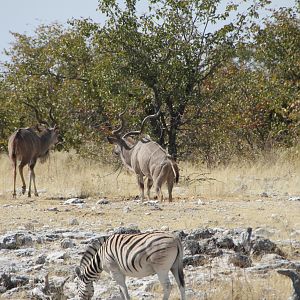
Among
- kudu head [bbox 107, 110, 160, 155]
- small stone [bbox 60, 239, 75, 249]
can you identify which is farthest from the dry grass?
small stone [bbox 60, 239, 75, 249]

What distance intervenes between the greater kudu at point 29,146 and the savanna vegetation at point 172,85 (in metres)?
1.68

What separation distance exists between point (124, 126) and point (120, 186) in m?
1.45

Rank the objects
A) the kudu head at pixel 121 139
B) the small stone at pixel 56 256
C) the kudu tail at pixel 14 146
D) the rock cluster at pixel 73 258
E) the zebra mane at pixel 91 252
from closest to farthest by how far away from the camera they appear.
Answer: the zebra mane at pixel 91 252
the rock cluster at pixel 73 258
the small stone at pixel 56 256
the kudu tail at pixel 14 146
the kudu head at pixel 121 139

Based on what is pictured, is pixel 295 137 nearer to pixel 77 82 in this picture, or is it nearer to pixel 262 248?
pixel 77 82

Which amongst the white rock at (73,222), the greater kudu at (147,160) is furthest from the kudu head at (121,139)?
the white rock at (73,222)

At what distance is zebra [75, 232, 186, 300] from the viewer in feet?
→ 23.9

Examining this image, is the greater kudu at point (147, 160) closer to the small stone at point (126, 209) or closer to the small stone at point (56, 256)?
the small stone at point (126, 209)

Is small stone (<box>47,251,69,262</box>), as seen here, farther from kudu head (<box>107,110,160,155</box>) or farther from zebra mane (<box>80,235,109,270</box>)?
kudu head (<box>107,110,160,155</box>)

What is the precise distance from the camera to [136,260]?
24.2 feet

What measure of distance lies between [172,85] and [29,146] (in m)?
3.65

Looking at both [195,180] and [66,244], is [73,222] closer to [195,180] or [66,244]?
[66,244]

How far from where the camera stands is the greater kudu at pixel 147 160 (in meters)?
16.5

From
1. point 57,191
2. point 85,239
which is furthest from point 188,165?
point 85,239

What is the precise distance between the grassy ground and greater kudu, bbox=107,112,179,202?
1.51ft
